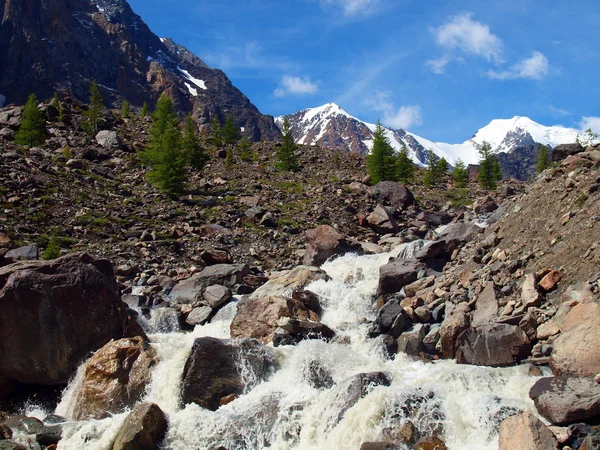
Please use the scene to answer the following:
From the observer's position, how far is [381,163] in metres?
58.7

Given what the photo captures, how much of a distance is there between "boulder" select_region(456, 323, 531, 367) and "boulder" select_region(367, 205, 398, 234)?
23908 millimetres

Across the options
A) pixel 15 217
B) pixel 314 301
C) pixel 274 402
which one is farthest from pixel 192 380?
pixel 15 217

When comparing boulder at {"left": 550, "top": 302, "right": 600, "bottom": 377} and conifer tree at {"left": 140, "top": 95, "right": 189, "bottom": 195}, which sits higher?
conifer tree at {"left": 140, "top": 95, "right": 189, "bottom": 195}

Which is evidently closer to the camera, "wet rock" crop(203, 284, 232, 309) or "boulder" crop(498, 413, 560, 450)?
"boulder" crop(498, 413, 560, 450)

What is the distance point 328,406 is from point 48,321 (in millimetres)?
11302

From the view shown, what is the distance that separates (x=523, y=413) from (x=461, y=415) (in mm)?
1866

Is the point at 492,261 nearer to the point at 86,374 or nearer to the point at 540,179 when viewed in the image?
the point at 540,179

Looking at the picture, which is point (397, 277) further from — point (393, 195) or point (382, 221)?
Result: point (393, 195)

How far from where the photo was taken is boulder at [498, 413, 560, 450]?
35.6 ft

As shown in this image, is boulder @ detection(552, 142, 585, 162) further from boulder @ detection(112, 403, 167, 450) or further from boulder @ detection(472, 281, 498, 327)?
boulder @ detection(112, 403, 167, 450)

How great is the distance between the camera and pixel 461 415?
43.0 ft

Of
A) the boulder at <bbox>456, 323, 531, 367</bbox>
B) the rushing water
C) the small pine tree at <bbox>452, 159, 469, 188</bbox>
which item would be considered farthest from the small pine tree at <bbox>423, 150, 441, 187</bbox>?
the boulder at <bbox>456, 323, 531, 367</bbox>

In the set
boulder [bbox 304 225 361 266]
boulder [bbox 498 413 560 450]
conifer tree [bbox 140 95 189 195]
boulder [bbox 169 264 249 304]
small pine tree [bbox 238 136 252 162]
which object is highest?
small pine tree [bbox 238 136 252 162]

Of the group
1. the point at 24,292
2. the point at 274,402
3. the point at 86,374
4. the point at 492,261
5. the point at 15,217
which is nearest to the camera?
the point at 274,402
